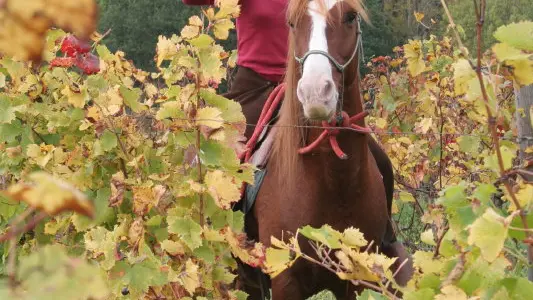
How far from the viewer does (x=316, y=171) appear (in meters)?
3.54

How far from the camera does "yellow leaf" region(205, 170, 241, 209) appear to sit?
256cm

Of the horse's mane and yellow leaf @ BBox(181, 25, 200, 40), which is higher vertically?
yellow leaf @ BBox(181, 25, 200, 40)

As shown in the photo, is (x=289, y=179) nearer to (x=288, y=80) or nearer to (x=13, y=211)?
(x=288, y=80)

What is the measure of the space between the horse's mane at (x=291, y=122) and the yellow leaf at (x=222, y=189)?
2.45ft

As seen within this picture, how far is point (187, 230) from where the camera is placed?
2582mm

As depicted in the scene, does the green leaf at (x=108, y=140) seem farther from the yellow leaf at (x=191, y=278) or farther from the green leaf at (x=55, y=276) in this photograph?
the green leaf at (x=55, y=276)

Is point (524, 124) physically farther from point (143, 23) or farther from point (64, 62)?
point (143, 23)

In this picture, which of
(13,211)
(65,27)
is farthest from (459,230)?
(13,211)

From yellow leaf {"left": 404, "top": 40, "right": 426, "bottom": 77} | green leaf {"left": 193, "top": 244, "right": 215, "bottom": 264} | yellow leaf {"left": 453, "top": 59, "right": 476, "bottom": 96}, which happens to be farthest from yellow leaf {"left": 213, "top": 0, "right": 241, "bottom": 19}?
yellow leaf {"left": 404, "top": 40, "right": 426, "bottom": 77}

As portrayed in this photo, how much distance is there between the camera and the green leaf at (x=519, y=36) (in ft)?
4.46

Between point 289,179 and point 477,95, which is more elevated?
point 477,95

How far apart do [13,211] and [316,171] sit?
125 cm

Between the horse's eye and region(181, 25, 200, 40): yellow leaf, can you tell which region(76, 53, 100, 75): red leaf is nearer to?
region(181, 25, 200, 40): yellow leaf

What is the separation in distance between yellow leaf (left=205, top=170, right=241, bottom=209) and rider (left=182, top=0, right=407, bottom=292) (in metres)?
1.67
